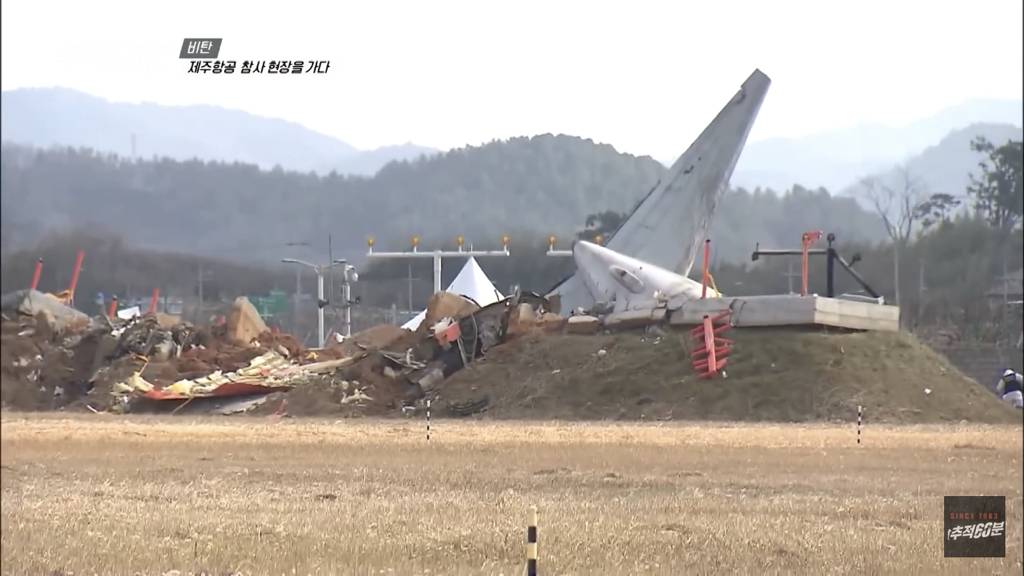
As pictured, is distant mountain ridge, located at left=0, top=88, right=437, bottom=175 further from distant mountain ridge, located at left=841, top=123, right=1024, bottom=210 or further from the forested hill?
distant mountain ridge, located at left=841, top=123, right=1024, bottom=210

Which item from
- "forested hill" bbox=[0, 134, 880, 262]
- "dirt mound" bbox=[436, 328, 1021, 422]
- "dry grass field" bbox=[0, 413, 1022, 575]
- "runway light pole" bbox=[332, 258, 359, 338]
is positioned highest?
"forested hill" bbox=[0, 134, 880, 262]

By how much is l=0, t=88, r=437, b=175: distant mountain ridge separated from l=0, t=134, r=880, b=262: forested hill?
21cm

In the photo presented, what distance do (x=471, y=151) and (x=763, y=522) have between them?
33.3ft

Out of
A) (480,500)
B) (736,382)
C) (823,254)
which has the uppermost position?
(823,254)

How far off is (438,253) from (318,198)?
394 cm

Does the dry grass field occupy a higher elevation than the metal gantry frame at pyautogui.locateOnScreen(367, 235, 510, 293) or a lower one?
lower

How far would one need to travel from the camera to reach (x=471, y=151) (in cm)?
2547

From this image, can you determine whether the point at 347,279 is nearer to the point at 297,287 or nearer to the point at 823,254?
the point at 297,287

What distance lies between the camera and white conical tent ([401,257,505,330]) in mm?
30156

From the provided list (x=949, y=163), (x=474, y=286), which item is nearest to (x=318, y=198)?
(x=474, y=286)

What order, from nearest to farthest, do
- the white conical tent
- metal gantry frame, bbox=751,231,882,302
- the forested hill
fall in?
the forested hill
the white conical tent
metal gantry frame, bbox=751,231,882,302

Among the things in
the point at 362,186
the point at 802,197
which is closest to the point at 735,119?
the point at 802,197

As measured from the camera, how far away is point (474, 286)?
117 feet

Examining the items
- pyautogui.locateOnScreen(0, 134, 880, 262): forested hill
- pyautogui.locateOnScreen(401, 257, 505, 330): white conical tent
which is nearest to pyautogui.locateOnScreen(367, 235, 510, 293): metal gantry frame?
pyautogui.locateOnScreen(0, 134, 880, 262): forested hill
